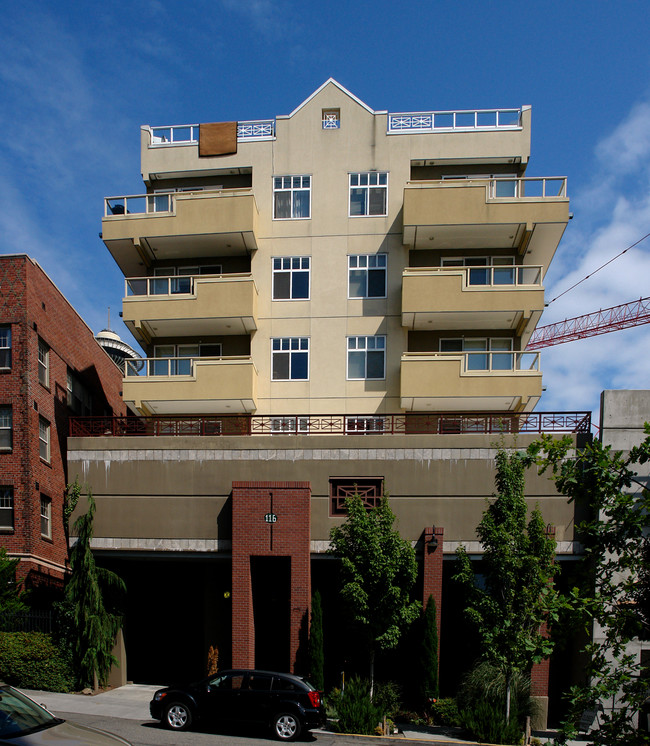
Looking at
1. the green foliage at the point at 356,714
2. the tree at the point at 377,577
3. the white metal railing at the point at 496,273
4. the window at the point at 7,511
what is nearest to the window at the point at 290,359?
the white metal railing at the point at 496,273

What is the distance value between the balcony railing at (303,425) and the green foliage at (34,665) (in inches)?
250

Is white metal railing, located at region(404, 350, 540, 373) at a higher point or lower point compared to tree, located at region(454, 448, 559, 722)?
higher

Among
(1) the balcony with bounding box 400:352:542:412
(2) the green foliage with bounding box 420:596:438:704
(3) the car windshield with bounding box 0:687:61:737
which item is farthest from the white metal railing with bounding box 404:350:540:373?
(3) the car windshield with bounding box 0:687:61:737

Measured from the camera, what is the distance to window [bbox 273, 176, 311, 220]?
28031 millimetres

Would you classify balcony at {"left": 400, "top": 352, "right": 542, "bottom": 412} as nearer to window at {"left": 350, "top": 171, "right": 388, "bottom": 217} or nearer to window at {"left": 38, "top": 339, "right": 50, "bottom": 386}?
window at {"left": 350, "top": 171, "right": 388, "bottom": 217}

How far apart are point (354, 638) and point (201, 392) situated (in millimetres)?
9517

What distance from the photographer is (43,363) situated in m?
26.1

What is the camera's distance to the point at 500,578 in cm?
1838

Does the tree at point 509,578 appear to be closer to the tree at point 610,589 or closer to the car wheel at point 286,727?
the car wheel at point 286,727

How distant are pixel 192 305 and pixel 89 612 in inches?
424

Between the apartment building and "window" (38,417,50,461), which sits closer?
the apartment building

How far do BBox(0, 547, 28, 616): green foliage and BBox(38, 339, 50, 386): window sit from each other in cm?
607

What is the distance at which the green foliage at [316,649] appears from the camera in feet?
67.2

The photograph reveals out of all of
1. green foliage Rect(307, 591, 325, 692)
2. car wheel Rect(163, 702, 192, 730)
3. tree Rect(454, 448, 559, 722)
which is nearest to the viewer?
car wheel Rect(163, 702, 192, 730)
